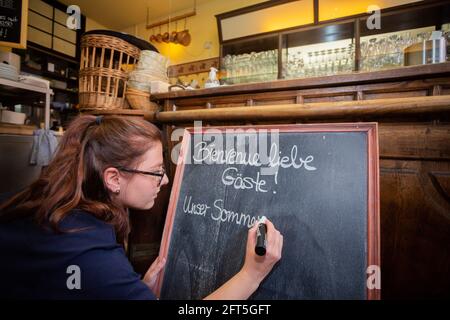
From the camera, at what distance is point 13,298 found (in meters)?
0.70

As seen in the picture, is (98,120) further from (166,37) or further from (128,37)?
(166,37)

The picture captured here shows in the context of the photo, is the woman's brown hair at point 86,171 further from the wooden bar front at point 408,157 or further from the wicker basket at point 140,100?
the wicker basket at point 140,100

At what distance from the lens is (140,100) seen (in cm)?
166

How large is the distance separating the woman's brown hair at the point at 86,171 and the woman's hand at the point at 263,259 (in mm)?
436

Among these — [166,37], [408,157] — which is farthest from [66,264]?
[166,37]

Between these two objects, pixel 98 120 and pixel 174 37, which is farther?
pixel 174 37

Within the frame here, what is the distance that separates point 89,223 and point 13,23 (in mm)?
2496

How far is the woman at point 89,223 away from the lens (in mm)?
657

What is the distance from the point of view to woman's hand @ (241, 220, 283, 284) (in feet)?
2.55

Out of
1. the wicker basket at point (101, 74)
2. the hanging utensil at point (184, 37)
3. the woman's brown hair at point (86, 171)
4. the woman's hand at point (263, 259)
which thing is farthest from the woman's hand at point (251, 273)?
the hanging utensil at point (184, 37)

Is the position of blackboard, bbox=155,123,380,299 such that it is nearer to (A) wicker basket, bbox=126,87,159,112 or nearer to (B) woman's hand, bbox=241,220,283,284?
(B) woman's hand, bbox=241,220,283,284

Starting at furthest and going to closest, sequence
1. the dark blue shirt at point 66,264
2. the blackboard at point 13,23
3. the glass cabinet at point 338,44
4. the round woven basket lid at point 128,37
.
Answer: the glass cabinet at point 338,44
the blackboard at point 13,23
the round woven basket lid at point 128,37
the dark blue shirt at point 66,264

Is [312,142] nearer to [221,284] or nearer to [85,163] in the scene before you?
[221,284]

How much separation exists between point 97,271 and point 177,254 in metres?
0.35
